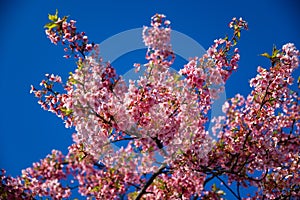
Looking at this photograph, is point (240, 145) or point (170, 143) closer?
point (170, 143)

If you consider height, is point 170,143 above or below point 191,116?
below

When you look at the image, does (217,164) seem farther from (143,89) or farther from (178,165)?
(143,89)

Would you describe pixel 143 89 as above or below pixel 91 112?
above

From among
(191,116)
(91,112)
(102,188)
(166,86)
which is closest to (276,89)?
(191,116)

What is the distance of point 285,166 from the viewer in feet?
28.8

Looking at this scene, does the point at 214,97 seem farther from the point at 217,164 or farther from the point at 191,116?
the point at 217,164

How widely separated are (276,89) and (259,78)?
0.45 m

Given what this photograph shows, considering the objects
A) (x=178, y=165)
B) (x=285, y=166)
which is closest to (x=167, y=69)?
(x=178, y=165)

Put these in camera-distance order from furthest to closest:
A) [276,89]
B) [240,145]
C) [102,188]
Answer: [102,188] < [240,145] < [276,89]

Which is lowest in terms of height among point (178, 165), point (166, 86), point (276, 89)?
point (178, 165)

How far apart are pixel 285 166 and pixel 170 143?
351cm

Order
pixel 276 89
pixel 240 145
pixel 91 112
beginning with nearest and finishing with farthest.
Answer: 1. pixel 91 112
2. pixel 276 89
3. pixel 240 145

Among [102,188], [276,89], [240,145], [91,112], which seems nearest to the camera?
[91,112]

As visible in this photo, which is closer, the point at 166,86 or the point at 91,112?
the point at 91,112
